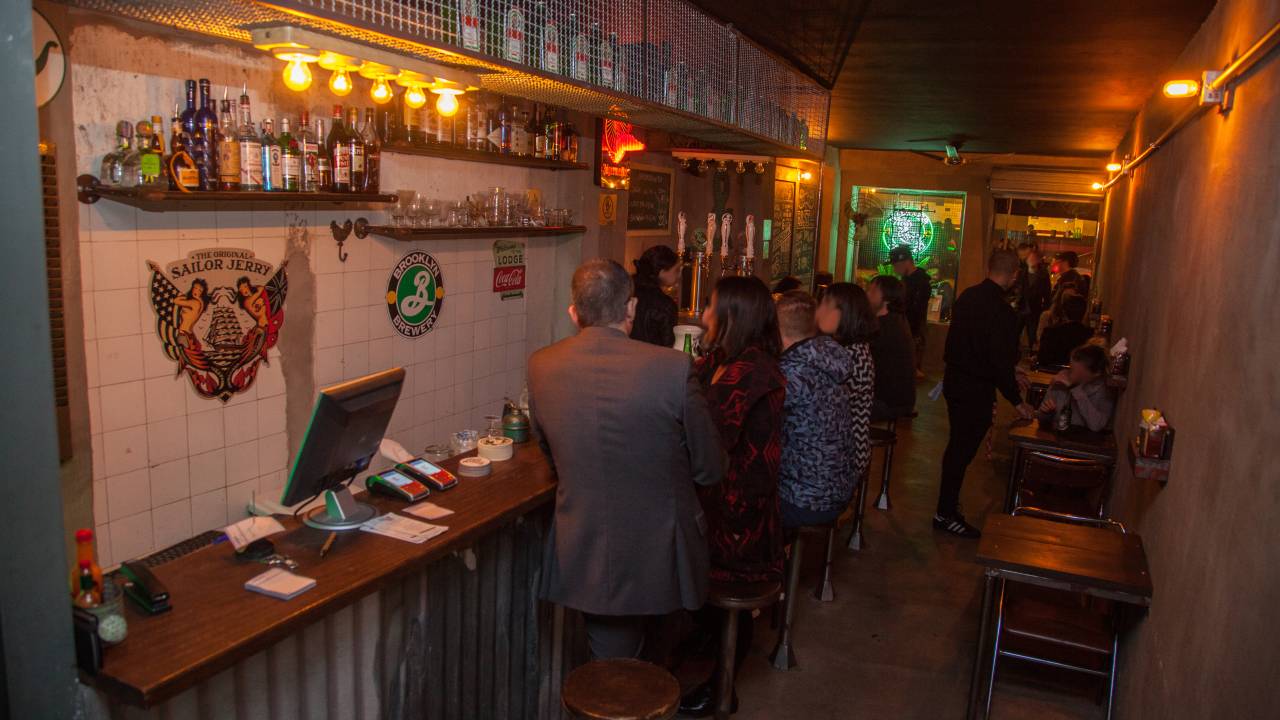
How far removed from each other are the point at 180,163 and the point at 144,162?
17 cm

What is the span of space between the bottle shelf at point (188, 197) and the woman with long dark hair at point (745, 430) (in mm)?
1784

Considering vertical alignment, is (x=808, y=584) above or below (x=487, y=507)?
below

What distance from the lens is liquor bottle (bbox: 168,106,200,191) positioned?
10.9 feet

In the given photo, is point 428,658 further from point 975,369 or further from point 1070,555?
point 975,369

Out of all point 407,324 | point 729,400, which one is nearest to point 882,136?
point 407,324

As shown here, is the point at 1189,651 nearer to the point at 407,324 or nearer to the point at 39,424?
the point at 39,424

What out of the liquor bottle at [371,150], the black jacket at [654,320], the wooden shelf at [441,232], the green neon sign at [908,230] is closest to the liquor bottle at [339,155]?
the liquor bottle at [371,150]

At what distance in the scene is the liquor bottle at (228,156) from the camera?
139 inches

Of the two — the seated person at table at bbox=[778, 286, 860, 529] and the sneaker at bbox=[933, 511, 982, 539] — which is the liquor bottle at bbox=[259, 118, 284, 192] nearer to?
the seated person at table at bbox=[778, 286, 860, 529]

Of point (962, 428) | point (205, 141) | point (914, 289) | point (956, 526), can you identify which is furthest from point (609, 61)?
point (914, 289)


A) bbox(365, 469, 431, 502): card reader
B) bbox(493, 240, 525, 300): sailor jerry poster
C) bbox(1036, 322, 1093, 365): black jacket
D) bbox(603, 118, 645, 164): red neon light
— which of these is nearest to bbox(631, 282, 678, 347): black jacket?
bbox(493, 240, 525, 300): sailor jerry poster

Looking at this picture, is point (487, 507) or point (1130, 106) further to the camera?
point (1130, 106)

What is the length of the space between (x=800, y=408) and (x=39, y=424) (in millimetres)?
2877

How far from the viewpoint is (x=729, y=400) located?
3379 mm
